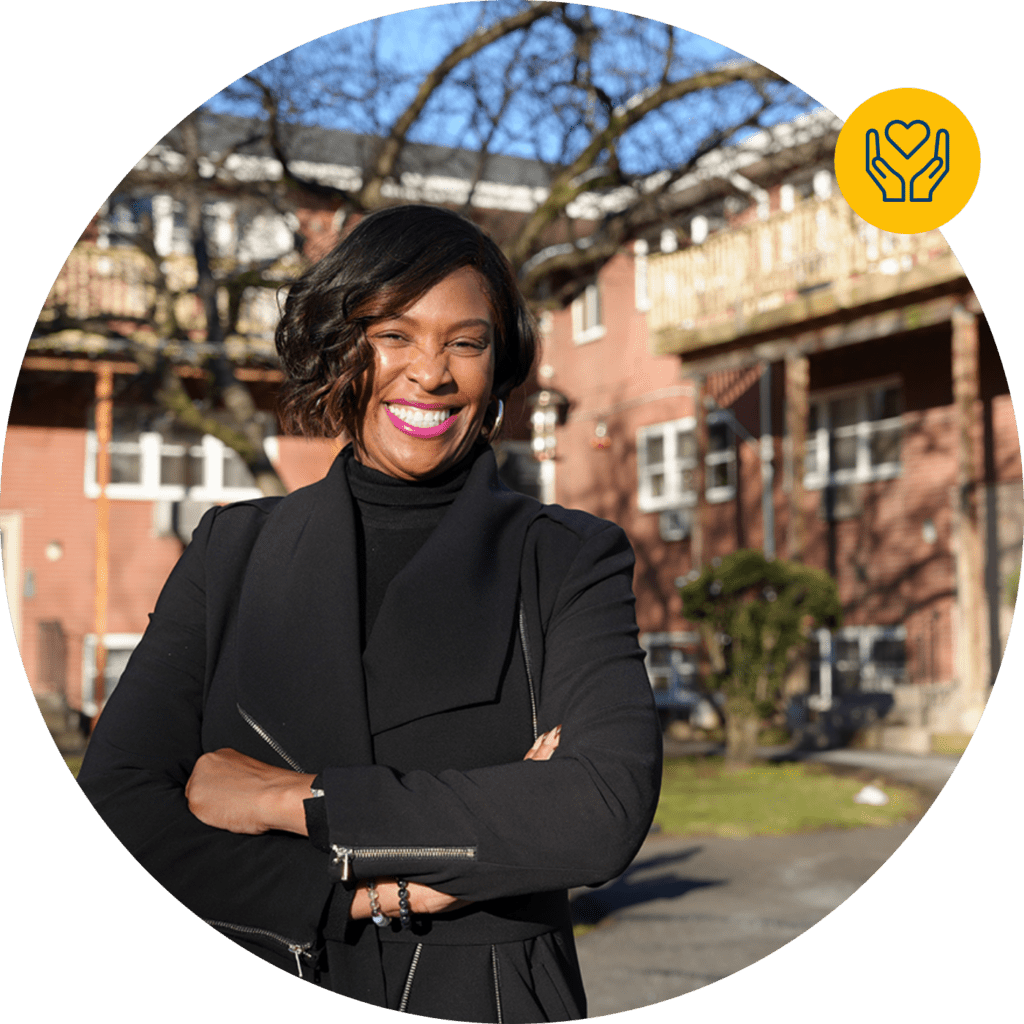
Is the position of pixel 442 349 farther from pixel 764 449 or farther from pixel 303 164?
pixel 764 449

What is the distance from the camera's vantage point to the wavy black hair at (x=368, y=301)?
1.86 m

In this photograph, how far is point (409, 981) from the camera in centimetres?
187

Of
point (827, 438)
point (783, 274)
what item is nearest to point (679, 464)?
point (827, 438)

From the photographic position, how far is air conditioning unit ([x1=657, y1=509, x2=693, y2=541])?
16094 mm

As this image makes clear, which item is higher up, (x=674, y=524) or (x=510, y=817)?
(x=674, y=524)

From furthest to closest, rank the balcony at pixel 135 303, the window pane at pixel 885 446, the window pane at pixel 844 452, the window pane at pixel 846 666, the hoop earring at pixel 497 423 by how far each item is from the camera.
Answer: the window pane at pixel 844 452 < the window pane at pixel 885 446 < the window pane at pixel 846 666 < the balcony at pixel 135 303 < the hoop earring at pixel 497 423

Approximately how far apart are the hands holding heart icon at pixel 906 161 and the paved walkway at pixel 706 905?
3069 mm

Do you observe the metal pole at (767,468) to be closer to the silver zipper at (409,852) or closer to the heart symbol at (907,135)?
the heart symbol at (907,135)

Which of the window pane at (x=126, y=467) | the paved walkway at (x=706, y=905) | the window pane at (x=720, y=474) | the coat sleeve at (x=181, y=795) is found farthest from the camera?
the window pane at (x=720, y=474)

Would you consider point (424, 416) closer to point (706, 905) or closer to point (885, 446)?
point (706, 905)

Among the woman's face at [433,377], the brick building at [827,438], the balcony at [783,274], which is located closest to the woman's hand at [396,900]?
the woman's face at [433,377]

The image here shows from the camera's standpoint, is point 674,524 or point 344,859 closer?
point 344,859

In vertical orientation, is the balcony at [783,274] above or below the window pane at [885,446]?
above

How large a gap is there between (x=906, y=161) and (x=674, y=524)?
43.7 ft
